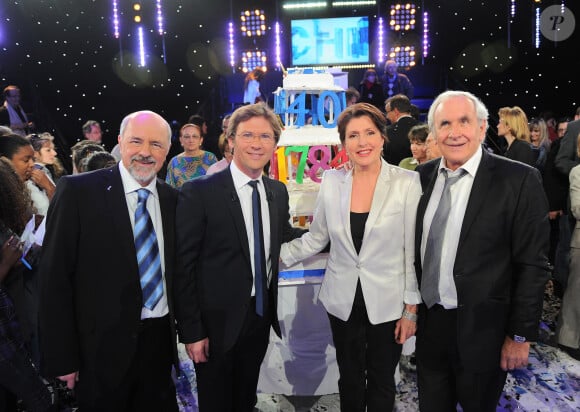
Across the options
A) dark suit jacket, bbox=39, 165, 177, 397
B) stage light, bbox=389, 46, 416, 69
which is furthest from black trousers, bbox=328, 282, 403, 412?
stage light, bbox=389, 46, 416, 69

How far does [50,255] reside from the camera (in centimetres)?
178

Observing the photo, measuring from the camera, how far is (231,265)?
2086 millimetres

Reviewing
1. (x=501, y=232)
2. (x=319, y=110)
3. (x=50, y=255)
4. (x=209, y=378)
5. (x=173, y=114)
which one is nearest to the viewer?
(x=50, y=255)

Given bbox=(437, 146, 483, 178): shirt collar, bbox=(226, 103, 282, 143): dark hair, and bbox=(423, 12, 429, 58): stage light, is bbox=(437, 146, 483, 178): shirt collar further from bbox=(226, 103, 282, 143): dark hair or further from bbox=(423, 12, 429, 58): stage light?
bbox=(423, 12, 429, 58): stage light

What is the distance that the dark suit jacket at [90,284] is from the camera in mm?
1800

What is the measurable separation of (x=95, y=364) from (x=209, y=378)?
543 millimetres

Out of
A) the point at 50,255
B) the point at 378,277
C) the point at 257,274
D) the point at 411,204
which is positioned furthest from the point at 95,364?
the point at 411,204

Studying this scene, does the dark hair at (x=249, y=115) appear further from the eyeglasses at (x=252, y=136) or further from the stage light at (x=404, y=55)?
the stage light at (x=404, y=55)

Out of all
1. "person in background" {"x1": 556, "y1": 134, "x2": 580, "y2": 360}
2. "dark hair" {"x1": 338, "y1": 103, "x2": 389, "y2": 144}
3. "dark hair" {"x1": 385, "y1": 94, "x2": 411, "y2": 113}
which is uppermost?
"dark hair" {"x1": 385, "y1": 94, "x2": 411, "y2": 113}

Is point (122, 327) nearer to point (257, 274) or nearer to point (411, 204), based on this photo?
point (257, 274)

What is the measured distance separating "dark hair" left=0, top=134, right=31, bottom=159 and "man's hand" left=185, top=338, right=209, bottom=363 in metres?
2.18

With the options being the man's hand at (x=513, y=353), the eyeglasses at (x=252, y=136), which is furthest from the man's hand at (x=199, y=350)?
the man's hand at (x=513, y=353)

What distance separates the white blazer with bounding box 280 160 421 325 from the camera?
2.14 meters

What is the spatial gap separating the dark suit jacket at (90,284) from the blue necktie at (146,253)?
36 mm
